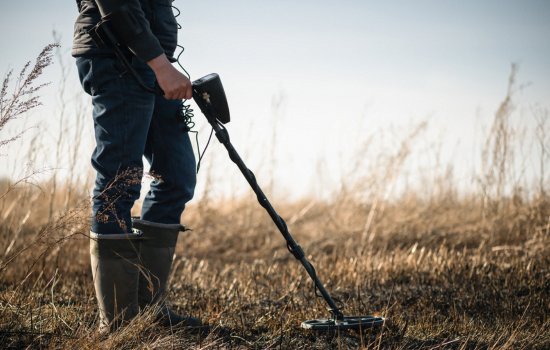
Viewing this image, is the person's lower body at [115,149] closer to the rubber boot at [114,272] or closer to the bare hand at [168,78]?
the rubber boot at [114,272]

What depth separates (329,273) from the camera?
3.00 metres

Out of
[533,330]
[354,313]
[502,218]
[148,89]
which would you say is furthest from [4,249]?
[502,218]

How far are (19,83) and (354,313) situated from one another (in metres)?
1.78

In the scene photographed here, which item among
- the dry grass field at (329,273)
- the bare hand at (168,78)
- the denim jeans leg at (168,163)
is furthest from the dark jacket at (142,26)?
the dry grass field at (329,273)

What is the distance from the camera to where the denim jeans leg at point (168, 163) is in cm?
174

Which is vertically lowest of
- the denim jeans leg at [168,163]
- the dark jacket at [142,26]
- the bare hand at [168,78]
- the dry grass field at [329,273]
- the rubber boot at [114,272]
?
the dry grass field at [329,273]

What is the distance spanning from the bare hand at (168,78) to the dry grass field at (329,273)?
0.53 metres

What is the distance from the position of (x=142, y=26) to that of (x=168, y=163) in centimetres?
55

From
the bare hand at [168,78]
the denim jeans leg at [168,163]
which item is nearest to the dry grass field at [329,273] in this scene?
the denim jeans leg at [168,163]

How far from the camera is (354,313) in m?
2.05

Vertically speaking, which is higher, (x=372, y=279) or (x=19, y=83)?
(x=19, y=83)

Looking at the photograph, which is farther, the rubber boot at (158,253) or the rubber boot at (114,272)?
the rubber boot at (158,253)

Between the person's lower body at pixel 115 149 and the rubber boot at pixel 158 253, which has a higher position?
the person's lower body at pixel 115 149

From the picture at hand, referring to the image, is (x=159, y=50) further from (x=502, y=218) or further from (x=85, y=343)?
(x=502, y=218)
